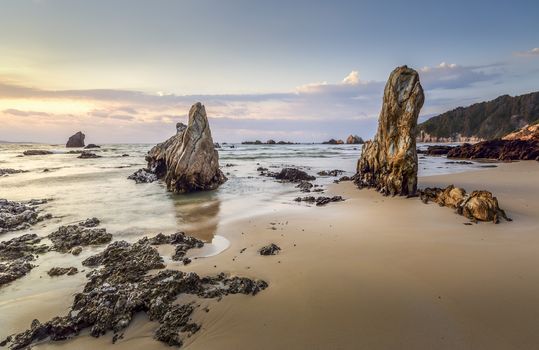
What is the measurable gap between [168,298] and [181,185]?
39.4 feet

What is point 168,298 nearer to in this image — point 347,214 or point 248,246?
point 248,246

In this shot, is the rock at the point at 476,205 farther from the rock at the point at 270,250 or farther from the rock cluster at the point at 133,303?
the rock cluster at the point at 133,303

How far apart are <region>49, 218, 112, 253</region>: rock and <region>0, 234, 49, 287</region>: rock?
0.33 meters

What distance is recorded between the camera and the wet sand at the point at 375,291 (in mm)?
4098

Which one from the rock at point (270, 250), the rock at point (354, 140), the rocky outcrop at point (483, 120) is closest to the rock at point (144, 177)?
the rock at point (270, 250)

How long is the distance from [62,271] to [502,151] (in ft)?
134

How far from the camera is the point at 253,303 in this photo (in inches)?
195

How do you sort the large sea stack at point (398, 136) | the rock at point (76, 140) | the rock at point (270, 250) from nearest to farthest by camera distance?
the rock at point (270, 250), the large sea stack at point (398, 136), the rock at point (76, 140)

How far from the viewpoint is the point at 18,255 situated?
7.49m

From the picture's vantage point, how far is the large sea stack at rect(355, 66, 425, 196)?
13.0m

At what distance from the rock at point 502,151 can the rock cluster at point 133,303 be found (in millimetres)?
35633

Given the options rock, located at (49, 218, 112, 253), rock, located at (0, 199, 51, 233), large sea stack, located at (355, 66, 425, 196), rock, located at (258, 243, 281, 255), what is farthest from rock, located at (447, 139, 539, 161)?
rock, located at (0, 199, 51, 233)

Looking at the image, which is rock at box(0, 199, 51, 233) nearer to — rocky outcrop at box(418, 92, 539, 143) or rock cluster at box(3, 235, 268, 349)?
rock cluster at box(3, 235, 268, 349)

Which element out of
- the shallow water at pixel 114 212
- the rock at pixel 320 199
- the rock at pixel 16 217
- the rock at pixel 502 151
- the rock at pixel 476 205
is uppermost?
the rock at pixel 502 151
